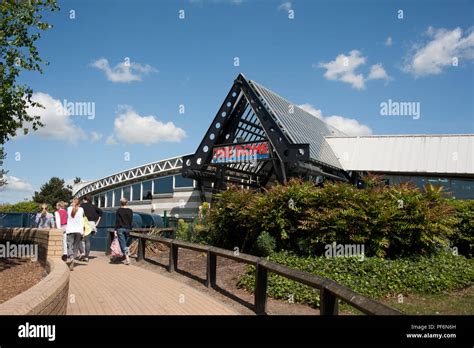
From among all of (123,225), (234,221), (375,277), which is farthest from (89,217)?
(375,277)

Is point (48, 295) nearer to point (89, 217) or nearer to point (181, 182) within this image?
point (89, 217)

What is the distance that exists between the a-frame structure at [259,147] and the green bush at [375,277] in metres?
9.17

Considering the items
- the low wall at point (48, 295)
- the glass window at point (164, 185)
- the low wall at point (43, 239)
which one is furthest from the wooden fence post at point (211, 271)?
the glass window at point (164, 185)

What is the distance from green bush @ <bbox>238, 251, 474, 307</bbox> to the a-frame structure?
9174 mm

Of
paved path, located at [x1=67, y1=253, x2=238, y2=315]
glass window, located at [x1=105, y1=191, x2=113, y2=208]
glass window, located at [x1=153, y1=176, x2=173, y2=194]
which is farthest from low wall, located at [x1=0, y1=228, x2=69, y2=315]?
glass window, located at [x1=105, y1=191, x2=113, y2=208]

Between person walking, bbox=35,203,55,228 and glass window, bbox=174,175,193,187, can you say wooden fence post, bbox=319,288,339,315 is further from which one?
glass window, bbox=174,175,193,187

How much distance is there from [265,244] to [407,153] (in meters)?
15.8

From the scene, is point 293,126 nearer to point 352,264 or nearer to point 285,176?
point 285,176

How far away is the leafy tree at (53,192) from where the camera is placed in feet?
261

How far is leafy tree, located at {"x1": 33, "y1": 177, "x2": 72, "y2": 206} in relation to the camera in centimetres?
7944

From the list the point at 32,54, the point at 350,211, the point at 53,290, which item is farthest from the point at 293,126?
the point at 53,290
